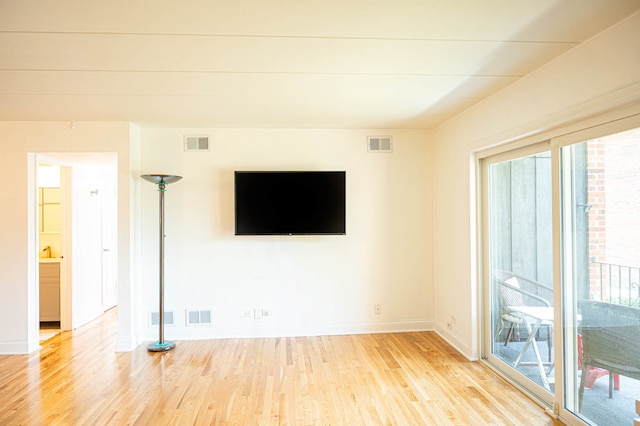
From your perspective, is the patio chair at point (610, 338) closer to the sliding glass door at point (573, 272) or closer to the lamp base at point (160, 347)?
the sliding glass door at point (573, 272)

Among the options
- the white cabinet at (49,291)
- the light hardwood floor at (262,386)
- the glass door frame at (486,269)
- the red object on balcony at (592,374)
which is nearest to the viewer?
the red object on balcony at (592,374)

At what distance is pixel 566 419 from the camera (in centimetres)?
249

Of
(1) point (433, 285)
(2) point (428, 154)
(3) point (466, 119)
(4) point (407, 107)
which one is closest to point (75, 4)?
(4) point (407, 107)

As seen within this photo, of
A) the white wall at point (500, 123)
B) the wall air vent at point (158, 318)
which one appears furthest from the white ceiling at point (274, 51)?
the wall air vent at point (158, 318)

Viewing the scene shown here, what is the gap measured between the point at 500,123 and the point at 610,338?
1821 millimetres

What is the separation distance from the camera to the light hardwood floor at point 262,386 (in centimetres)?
263

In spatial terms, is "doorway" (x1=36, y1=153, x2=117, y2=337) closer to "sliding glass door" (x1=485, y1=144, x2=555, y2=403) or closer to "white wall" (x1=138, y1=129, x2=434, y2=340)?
"white wall" (x1=138, y1=129, x2=434, y2=340)

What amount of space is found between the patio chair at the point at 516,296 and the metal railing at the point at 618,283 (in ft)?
1.52

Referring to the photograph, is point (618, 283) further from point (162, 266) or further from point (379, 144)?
point (162, 266)

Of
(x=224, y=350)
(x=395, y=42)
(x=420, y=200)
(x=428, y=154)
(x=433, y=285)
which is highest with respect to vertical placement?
(x=395, y=42)

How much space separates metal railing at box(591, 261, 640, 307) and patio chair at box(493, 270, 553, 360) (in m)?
0.46

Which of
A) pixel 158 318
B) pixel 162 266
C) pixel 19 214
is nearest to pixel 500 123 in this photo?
pixel 162 266

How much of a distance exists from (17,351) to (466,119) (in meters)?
5.45

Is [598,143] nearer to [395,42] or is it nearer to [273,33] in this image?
[395,42]
